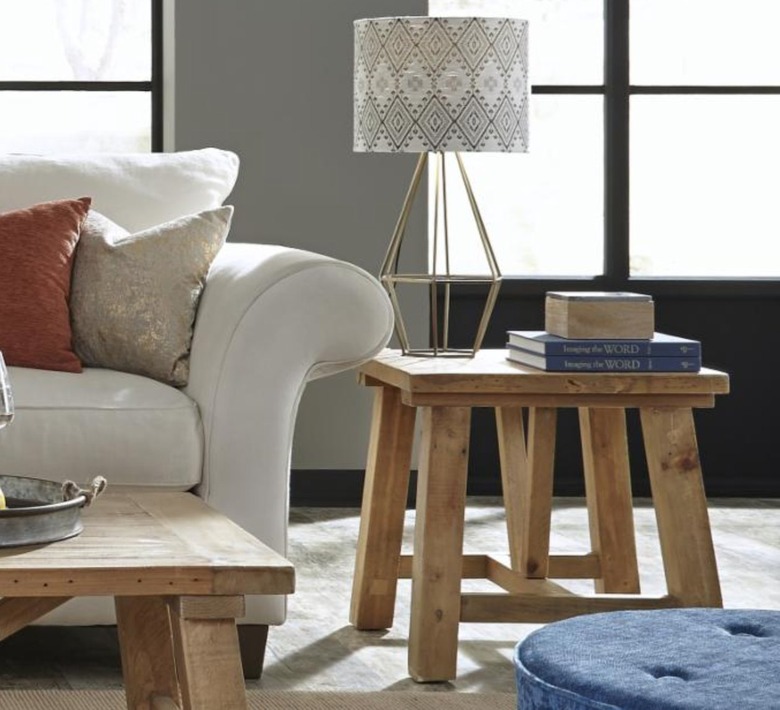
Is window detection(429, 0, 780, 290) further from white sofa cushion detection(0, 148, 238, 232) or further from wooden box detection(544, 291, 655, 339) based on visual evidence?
wooden box detection(544, 291, 655, 339)

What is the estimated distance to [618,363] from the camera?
101 inches

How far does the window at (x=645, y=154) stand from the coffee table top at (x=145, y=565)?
3256 millimetres

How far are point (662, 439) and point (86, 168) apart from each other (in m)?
1.40

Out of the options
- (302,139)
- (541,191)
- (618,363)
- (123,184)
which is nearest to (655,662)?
(618,363)

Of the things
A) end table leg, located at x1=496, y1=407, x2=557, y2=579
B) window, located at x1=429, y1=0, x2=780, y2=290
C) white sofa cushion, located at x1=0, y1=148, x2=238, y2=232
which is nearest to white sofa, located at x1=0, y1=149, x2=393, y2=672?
end table leg, located at x1=496, y1=407, x2=557, y2=579

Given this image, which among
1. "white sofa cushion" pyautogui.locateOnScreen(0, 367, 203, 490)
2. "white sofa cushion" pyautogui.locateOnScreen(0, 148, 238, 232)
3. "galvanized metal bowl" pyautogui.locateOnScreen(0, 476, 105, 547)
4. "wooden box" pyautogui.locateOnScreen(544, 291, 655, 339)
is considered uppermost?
"white sofa cushion" pyautogui.locateOnScreen(0, 148, 238, 232)

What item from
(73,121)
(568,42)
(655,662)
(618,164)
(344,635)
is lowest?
(344,635)

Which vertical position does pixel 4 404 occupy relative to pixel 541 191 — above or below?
below

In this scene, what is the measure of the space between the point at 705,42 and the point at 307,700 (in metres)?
3.03

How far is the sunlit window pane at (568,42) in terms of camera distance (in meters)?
4.73

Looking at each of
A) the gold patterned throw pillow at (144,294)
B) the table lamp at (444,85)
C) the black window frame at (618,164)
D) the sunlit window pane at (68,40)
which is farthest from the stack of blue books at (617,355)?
the sunlit window pane at (68,40)

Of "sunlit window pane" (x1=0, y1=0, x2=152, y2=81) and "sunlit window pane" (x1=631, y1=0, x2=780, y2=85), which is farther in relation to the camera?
"sunlit window pane" (x1=631, y1=0, x2=780, y2=85)

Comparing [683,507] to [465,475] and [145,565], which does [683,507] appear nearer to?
[465,475]

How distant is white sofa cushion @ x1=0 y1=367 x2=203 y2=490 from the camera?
8.11ft
